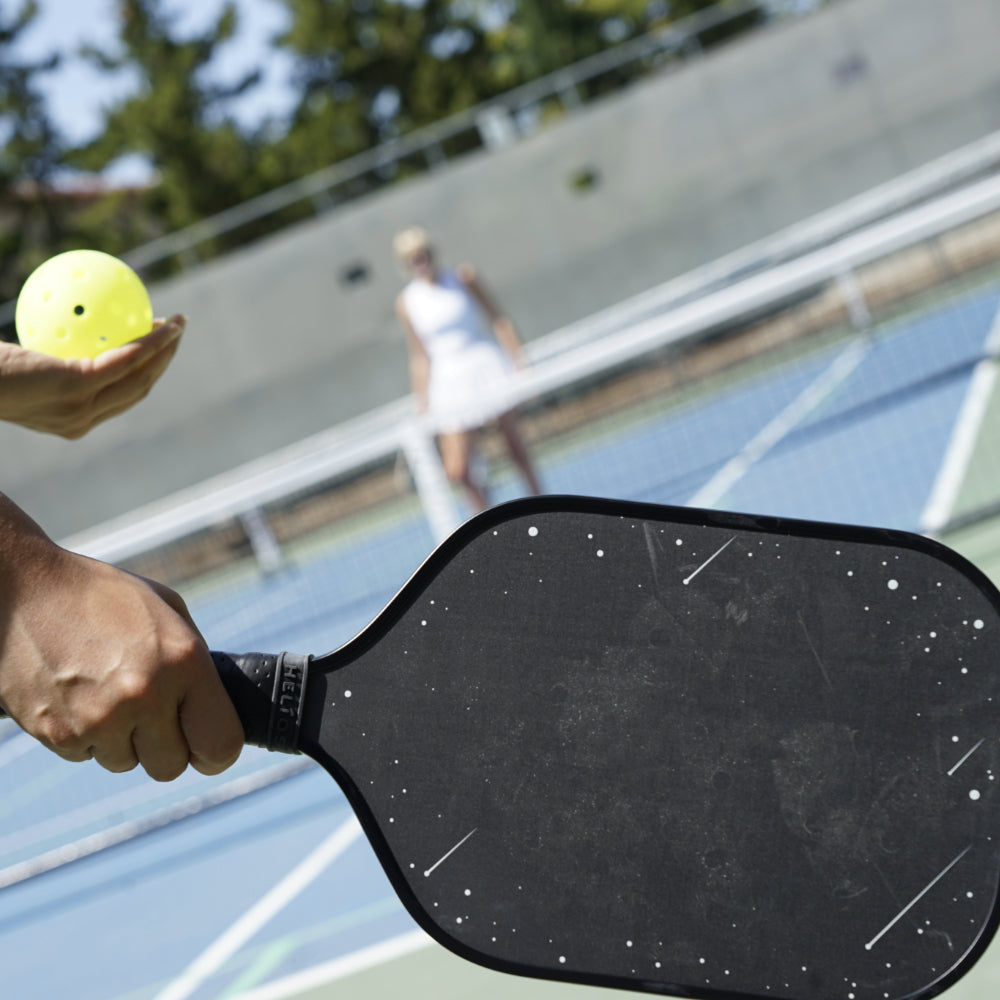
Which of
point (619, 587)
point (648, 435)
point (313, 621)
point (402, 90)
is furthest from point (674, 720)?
point (402, 90)

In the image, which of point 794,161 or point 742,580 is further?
point 794,161

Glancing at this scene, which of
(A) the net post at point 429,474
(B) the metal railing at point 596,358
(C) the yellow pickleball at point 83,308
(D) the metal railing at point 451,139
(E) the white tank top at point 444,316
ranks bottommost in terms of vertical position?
(A) the net post at point 429,474

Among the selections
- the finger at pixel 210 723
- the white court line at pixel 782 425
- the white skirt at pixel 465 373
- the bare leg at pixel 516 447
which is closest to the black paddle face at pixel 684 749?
the finger at pixel 210 723

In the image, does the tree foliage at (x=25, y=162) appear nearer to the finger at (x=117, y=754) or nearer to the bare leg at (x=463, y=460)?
the bare leg at (x=463, y=460)

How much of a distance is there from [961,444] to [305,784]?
4585 millimetres

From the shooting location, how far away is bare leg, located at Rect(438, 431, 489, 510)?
713 cm

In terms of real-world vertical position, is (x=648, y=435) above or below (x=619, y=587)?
below

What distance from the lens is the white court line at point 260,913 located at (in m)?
3.93

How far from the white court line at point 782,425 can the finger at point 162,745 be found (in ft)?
18.7

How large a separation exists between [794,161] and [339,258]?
7808 millimetres

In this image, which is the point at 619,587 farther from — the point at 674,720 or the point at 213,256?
the point at 213,256

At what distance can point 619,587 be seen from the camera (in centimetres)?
138

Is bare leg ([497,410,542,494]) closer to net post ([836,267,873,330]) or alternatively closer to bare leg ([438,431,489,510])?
bare leg ([438,431,489,510])

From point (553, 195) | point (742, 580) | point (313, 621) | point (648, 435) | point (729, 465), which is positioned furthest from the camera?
point (553, 195)
